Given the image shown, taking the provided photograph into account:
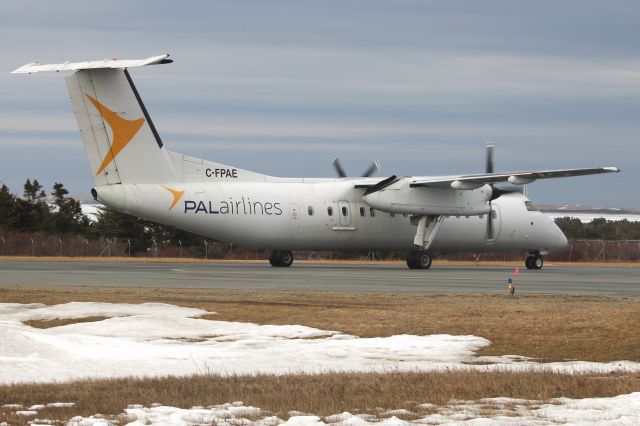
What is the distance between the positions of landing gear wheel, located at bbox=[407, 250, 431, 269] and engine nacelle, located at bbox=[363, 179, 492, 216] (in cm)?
214

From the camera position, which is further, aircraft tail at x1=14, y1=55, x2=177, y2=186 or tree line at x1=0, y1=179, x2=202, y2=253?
tree line at x1=0, y1=179, x2=202, y2=253

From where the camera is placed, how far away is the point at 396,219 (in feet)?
157

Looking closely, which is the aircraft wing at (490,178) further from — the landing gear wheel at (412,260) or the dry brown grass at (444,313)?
the dry brown grass at (444,313)

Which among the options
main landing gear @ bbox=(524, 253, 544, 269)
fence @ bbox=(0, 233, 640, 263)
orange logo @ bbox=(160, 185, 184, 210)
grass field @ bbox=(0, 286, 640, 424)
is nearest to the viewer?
grass field @ bbox=(0, 286, 640, 424)

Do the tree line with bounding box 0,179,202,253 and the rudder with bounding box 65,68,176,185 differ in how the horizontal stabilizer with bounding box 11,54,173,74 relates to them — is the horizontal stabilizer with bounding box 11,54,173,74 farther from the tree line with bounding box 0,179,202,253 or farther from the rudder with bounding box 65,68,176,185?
the tree line with bounding box 0,179,202,253

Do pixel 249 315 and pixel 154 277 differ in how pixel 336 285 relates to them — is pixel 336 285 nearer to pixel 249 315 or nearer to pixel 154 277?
pixel 154 277

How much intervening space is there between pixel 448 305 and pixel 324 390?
13.1m

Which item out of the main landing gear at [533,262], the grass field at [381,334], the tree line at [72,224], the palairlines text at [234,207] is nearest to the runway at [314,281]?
the palairlines text at [234,207]

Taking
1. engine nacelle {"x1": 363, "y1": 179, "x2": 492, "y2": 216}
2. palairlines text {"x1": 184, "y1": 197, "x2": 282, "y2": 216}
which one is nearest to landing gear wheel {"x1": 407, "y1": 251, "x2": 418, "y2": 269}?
engine nacelle {"x1": 363, "y1": 179, "x2": 492, "y2": 216}

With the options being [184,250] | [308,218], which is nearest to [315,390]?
[308,218]

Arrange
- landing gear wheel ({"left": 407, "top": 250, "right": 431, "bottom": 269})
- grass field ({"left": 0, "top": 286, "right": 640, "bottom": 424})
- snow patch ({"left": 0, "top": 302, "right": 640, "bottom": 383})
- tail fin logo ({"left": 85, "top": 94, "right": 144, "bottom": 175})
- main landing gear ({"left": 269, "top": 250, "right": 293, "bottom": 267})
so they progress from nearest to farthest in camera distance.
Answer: grass field ({"left": 0, "top": 286, "right": 640, "bottom": 424}) < snow patch ({"left": 0, "top": 302, "right": 640, "bottom": 383}) < tail fin logo ({"left": 85, "top": 94, "right": 144, "bottom": 175}) < main landing gear ({"left": 269, "top": 250, "right": 293, "bottom": 267}) < landing gear wheel ({"left": 407, "top": 250, "right": 431, "bottom": 269})

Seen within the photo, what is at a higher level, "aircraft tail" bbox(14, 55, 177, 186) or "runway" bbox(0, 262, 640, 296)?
"aircraft tail" bbox(14, 55, 177, 186)

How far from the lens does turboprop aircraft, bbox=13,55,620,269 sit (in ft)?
128

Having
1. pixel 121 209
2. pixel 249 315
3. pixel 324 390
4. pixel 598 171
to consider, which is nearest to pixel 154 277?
pixel 121 209
